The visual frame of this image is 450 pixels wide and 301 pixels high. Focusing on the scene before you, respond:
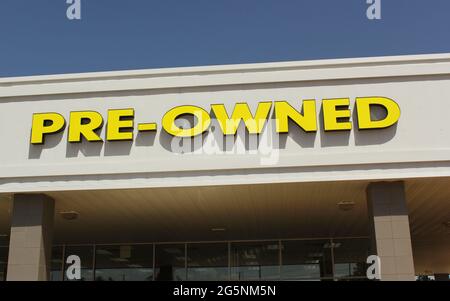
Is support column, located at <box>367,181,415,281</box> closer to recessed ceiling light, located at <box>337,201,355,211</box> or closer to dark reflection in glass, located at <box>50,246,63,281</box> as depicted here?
recessed ceiling light, located at <box>337,201,355,211</box>

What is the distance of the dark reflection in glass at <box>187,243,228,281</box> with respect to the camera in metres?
21.6

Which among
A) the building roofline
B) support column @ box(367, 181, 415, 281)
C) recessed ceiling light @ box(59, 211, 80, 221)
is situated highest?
the building roofline

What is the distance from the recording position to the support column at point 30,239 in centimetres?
1344

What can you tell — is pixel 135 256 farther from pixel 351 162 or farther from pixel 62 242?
pixel 351 162

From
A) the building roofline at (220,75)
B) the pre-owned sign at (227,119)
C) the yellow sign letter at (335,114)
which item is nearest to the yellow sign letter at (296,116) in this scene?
the pre-owned sign at (227,119)

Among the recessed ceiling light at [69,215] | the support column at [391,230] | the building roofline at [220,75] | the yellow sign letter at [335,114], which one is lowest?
the support column at [391,230]

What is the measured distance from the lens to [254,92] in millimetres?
13688

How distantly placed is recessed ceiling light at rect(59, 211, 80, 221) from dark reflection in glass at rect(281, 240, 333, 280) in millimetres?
8506

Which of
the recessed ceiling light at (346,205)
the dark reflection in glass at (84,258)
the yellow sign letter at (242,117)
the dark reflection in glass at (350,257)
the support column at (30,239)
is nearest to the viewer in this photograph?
the yellow sign letter at (242,117)

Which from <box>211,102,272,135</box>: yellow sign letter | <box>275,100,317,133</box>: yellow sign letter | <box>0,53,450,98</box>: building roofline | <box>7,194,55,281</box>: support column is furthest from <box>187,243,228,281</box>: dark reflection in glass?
<box>0,53,450,98</box>: building roofline

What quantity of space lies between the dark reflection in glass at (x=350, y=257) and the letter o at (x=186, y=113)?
404 inches

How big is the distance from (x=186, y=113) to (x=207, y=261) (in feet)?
32.7

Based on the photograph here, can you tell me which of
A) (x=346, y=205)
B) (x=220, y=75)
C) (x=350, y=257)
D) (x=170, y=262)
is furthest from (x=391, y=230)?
(x=170, y=262)

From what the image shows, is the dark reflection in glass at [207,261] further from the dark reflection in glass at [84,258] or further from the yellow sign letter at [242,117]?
the yellow sign letter at [242,117]
